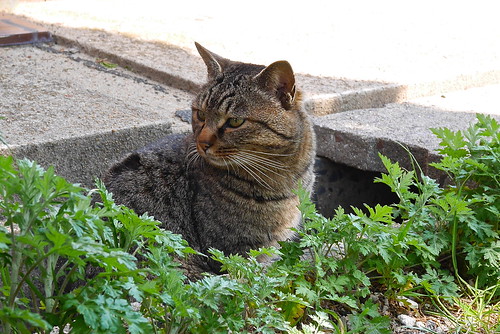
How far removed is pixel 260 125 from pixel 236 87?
8.8 inches

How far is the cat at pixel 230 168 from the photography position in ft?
10.2

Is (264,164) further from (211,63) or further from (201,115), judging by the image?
(211,63)

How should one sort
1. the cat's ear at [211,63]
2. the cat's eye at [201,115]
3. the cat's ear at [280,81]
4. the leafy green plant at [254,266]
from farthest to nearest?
the cat's ear at [211,63] → the cat's eye at [201,115] → the cat's ear at [280,81] → the leafy green plant at [254,266]

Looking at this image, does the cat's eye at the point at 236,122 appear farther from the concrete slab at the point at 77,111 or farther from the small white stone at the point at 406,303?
the small white stone at the point at 406,303

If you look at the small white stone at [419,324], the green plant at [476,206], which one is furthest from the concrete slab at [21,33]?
the small white stone at [419,324]

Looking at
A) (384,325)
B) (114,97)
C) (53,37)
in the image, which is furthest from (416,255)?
(53,37)

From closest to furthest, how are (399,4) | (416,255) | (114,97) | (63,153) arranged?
(416,255) < (63,153) < (114,97) < (399,4)

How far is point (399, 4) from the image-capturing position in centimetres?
812

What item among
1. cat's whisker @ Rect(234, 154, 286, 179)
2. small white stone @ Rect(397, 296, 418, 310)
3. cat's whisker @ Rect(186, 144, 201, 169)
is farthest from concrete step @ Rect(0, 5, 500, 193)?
small white stone @ Rect(397, 296, 418, 310)

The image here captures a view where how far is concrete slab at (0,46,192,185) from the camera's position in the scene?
3.54 meters

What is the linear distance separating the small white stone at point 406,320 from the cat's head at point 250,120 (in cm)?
112

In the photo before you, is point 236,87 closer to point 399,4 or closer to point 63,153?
point 63,153

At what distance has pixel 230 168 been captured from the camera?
3273 millimetres

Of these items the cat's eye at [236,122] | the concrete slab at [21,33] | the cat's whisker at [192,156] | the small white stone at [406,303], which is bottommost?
the concrete slab at [21,33]
